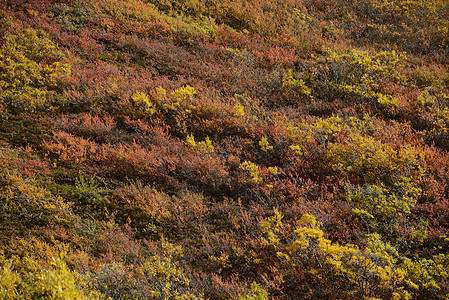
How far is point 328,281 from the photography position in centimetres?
428

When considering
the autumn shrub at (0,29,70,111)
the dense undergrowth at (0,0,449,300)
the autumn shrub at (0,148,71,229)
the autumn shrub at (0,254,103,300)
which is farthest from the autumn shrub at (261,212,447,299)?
the autumn shrub at (0,29,70,111)

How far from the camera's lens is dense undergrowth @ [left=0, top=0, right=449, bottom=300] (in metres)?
4.37

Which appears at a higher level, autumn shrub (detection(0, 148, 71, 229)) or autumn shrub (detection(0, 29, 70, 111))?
autumn shrub (detection(0, 29, 70, 111))

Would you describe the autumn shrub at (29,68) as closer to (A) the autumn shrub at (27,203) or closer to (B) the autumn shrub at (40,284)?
(A) the autumn shrub at (27,203)

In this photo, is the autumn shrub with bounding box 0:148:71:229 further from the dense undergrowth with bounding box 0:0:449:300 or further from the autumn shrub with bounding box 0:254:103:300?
the autumn shrub with bounding box 0:254:103:300

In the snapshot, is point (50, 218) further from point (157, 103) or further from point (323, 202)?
point (323, 202)

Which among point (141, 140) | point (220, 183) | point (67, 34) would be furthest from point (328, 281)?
point (67, 34)

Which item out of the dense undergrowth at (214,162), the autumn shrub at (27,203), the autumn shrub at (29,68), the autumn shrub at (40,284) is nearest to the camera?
the autumn shrub at (40,284)

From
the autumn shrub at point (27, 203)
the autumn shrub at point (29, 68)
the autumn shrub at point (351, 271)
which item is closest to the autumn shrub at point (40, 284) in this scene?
the autumn shrub at point (27, 203)

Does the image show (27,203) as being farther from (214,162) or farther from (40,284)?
(214,162)

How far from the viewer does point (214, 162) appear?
675cm

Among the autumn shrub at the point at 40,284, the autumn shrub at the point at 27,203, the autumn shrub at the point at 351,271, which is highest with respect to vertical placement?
the autumn shrub at the point at 351,271

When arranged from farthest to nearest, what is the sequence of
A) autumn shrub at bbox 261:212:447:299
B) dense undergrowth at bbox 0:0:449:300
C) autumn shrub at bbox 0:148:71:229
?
autumn shrub at bbox 0:148:71:229
dense undergrowth at bbox 0:0:449:300
autumn shrub at bbox 261:212:447:299

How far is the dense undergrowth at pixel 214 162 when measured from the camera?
4.37 metres
